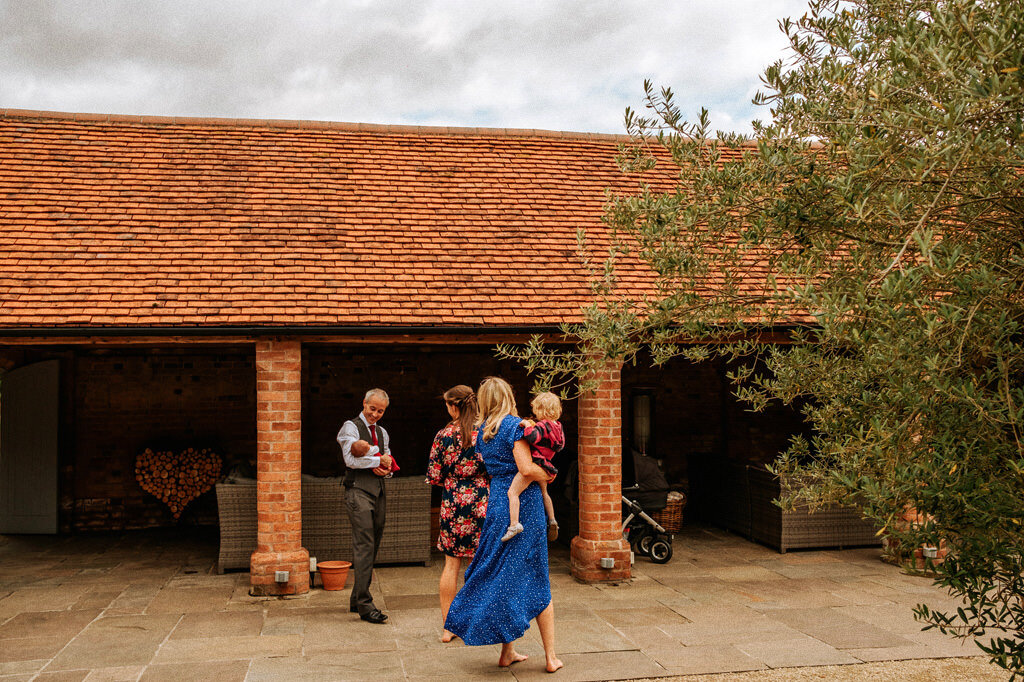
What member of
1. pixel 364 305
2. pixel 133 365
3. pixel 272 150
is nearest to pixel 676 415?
pixel 364 305

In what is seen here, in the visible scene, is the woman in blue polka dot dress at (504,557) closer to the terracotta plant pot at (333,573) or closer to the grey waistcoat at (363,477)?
the grey waistcoat at (363,477)

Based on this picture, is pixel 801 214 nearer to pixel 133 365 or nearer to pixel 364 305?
pixel 364 305

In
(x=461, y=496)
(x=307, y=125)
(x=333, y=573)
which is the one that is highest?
(x=307, y=125)

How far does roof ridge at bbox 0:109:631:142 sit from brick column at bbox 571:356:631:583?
491 centimetres

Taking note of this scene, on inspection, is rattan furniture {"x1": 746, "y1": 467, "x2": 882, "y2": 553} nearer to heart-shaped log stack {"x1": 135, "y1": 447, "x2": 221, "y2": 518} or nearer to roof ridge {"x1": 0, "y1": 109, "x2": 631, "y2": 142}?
roof ridge {"x1": 0, "y1": 109, "x2": 631, "y2": 142}

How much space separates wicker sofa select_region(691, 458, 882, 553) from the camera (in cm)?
966

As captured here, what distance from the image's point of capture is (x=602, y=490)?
8359 mm

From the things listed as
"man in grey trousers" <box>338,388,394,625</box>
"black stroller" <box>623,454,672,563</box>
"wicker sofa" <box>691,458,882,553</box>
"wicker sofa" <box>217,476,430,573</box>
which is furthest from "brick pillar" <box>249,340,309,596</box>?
"wicker sofa" <box>691,458,882,553</box>

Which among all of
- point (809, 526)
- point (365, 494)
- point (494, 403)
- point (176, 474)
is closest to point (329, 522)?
point (365, 494)

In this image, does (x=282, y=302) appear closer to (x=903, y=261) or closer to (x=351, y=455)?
(x=351, y=455)

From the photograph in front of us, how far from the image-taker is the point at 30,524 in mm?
10773

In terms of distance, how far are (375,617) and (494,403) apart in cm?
252

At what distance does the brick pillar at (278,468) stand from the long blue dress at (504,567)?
9.19 ft

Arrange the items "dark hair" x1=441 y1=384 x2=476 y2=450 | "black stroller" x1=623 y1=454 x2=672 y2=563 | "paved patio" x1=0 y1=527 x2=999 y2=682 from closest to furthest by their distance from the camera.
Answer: "paved patio" x1=0 y1=527 x2=999 y2=682 < "dark hair" x1=441 y1=384 x2=476 y2=450 < "black stroller" x1=623 y1=454 x2=672 y2=563
